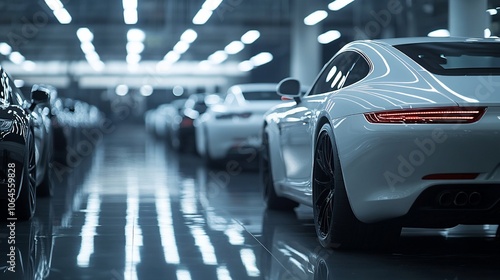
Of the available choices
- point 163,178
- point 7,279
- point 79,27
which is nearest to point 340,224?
point 7,279

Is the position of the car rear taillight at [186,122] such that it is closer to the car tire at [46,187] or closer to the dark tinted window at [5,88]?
the car tire at [46,187]

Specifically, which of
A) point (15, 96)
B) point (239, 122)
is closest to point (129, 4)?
point (239, 122)

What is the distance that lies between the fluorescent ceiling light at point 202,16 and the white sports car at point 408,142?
75.1 ft

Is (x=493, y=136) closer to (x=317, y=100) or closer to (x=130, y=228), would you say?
(x=317, y=100)

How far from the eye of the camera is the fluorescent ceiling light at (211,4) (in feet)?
88.7

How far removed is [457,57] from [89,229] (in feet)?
10.5

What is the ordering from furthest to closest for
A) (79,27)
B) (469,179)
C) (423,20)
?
(79,27), (423,20), (469,179)

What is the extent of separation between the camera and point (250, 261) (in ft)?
19.5

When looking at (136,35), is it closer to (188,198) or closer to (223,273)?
(188,198)

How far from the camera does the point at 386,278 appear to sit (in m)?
5.34

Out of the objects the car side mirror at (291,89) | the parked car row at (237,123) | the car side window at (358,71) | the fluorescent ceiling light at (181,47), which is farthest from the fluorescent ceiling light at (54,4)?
the car side window at (358,71)

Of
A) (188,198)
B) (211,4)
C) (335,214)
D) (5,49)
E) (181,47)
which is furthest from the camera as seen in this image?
(5,49)

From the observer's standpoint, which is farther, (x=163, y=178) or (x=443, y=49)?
(x=163, y=178)

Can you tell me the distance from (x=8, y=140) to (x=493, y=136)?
3847 mm
